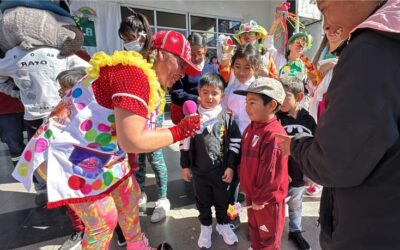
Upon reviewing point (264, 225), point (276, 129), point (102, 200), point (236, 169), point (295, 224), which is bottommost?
point (295, 224)

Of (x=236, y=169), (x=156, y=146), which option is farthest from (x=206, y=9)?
(x=156, y=146)

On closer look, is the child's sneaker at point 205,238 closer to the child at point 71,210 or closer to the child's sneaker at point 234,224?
the child's sneaker at point 234,224

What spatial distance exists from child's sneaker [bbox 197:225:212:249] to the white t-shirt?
1.80 m

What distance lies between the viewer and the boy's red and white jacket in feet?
5.21

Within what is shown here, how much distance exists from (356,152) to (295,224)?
1507 millimetres

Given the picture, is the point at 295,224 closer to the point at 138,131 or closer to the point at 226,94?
the point at 226,94

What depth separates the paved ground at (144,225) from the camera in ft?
6.86

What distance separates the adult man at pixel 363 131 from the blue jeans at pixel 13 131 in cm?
329

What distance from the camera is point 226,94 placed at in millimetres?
2420

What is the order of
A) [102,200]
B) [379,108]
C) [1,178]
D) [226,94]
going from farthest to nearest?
1. [1,178]
2. [226,94]
3. [102,200]
4. [379,108]

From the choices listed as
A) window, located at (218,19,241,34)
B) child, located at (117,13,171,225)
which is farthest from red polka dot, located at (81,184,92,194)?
window, located at (218,19,241,34)

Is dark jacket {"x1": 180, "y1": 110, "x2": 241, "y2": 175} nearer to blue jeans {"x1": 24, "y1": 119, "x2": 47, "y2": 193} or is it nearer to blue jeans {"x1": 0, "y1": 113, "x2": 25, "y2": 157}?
blue jeans {"x1": 24, "y1": 119, "x2": 47, "y2": 193}

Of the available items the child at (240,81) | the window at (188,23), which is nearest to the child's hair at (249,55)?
the child at (240,81)

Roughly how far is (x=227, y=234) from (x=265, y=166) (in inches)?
29.7
